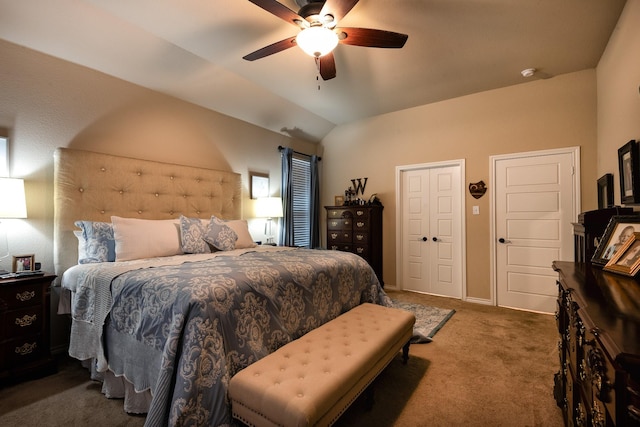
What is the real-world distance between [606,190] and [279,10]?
3.17 m

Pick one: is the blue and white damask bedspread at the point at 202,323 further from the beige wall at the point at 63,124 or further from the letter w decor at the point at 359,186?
the letter w decor at the point at 359,186

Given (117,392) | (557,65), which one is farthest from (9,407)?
(557,65)

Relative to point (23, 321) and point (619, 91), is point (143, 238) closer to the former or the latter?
point (23, 321)

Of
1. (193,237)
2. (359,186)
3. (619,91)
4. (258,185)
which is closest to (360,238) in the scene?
(359,186)

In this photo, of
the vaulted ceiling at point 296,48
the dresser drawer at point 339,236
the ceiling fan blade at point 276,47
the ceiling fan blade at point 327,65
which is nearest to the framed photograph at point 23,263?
the vaulted ceiling at point 296,48

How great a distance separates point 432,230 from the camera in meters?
4.30

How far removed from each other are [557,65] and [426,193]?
6.64ft

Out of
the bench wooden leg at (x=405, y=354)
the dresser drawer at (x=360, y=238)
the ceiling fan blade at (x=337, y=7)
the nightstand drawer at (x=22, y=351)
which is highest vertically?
the ceiling fan blade at (x=337, y=7)

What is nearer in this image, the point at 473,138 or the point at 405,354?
the point at 405,354

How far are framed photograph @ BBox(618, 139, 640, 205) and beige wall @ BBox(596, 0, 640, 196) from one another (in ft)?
0.33

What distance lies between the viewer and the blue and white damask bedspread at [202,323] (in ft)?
4.28

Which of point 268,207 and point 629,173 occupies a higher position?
point 629,173

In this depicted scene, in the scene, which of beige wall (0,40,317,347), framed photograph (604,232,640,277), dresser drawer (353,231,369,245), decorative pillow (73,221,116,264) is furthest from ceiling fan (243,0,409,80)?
dresser drawer (353,231,369,245)

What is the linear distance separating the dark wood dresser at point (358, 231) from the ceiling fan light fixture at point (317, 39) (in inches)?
106
